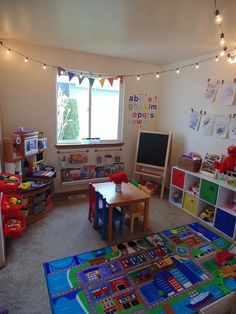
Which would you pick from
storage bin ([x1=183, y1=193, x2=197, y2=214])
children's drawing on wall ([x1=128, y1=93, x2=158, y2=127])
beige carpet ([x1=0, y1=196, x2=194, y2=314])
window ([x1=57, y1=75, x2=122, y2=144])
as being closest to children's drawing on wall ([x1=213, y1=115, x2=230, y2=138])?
storage bin ([x1=183, y1=193, x2=197, y2=214])

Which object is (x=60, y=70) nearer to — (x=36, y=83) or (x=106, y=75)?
(x=36, y=83)

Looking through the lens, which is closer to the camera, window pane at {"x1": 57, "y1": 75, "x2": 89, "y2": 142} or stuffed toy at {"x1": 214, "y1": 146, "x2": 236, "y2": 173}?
stuffed toy at {"x1": 214, "y1": 146, "x2": 236, "y2": 173}

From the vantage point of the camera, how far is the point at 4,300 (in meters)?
1.74

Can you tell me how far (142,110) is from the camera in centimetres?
426

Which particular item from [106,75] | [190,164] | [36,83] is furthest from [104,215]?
[106,75]

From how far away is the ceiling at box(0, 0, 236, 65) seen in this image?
6.07ft

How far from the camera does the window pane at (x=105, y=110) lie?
3916mm

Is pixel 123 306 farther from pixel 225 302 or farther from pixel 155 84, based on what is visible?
pixel 155 84

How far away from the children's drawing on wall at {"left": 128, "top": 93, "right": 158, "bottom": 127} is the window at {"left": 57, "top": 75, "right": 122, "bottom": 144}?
0.24m

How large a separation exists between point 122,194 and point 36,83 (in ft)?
7.11

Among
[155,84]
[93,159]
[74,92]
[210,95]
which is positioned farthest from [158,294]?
[155,84]

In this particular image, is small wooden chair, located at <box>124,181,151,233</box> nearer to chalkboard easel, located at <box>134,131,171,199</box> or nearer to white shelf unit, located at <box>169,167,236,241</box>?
white shelf unit, located at <box>169,167,236,241</box>

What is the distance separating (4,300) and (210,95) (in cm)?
353

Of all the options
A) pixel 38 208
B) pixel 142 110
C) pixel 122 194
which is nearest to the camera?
pixel 122 194
